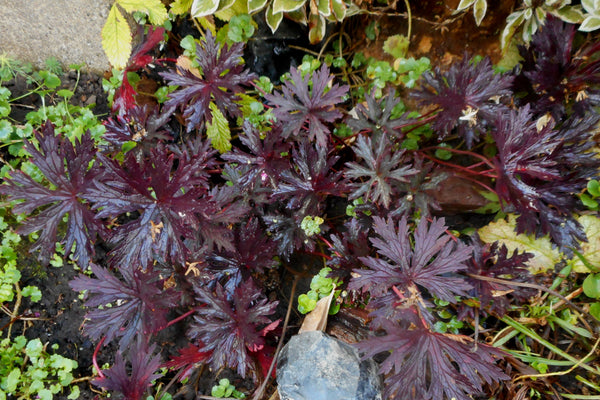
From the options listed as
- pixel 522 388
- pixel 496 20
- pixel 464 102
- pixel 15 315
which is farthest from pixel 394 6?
pixel 15 315

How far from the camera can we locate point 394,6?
90.5 inches

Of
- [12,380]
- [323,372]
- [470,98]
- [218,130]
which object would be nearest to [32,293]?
[12,380]

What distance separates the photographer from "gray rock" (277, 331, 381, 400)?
5.52 ft

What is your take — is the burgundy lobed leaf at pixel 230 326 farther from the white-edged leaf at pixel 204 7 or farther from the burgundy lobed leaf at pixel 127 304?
the white-edged leaf at pixel 204 7

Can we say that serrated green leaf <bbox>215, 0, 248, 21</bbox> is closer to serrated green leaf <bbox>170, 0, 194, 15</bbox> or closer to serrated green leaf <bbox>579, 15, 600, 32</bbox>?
serrated green leaf <bbox>170, 0, 194, 15</bbox>

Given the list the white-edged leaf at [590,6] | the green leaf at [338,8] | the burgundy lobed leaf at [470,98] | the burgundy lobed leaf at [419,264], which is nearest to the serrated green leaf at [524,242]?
the burgundy lobed leaf at [470,98]

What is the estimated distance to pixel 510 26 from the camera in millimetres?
2045

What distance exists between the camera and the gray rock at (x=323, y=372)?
168 cm

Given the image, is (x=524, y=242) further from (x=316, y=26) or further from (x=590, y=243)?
(x=316, y=26)

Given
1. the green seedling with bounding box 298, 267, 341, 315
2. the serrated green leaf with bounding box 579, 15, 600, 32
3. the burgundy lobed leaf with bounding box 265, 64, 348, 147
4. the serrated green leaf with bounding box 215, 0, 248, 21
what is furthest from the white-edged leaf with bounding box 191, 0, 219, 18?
the serrated green leaf with bounding box 579, 15, 600, 32

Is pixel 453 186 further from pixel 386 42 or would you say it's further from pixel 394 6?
pixel 394 6

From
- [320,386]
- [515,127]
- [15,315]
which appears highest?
[515,127]

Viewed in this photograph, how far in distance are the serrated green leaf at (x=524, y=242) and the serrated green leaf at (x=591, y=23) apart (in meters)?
0.95

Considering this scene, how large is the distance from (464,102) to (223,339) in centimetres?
145
